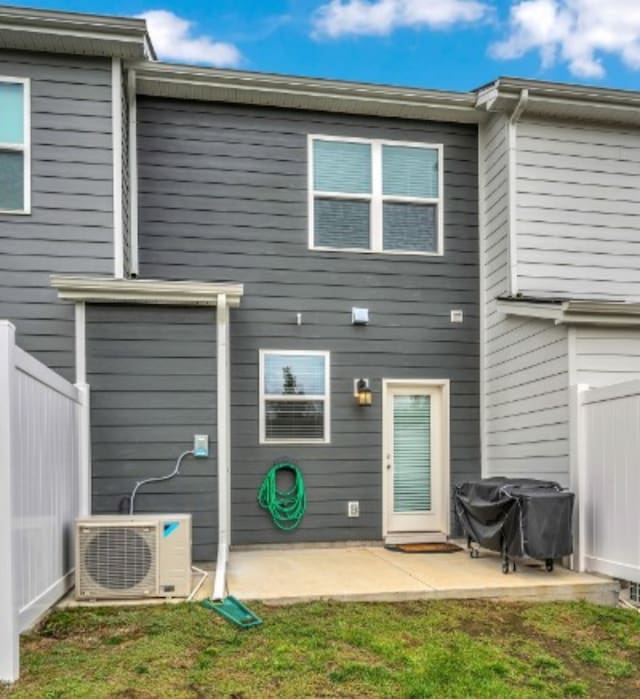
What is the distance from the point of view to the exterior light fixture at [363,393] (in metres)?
7.17

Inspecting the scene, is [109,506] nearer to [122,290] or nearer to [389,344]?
[122,290]

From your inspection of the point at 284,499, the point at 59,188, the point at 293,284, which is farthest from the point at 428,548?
the point at 59,188

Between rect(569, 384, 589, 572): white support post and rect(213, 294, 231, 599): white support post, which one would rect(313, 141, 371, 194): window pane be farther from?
rect(569, 384, 589, 572): white support post

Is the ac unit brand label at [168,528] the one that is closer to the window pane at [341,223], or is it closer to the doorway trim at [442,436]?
the doorway trim at [442,436]

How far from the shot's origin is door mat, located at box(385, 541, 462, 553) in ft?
22.2

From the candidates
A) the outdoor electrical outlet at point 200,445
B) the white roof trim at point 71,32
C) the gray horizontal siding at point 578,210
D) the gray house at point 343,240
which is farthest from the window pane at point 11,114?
the gray horizontal siding at point 578,210

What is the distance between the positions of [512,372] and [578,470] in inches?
55.4

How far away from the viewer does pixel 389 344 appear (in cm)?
738

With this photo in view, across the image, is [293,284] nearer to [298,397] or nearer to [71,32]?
[298,397]

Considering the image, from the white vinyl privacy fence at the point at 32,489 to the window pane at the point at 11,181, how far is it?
193cm

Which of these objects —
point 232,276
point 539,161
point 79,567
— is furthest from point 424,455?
point 79,567

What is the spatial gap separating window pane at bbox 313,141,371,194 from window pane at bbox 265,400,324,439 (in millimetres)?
2307

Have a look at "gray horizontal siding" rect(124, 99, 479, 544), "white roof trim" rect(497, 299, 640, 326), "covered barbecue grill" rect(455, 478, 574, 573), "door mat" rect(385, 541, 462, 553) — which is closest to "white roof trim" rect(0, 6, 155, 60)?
"gray horizontal siding" rect(124, 99, 479, 544)

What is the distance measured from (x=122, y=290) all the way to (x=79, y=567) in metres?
2.24
